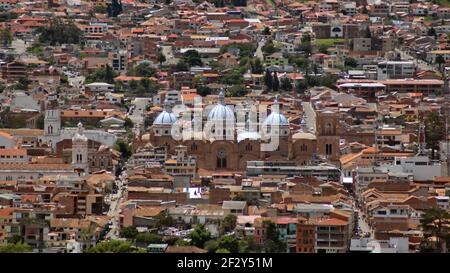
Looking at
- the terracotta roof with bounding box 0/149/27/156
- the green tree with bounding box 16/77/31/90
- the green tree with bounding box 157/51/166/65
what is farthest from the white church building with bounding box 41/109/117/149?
the green tree with bounding box 157/51/166/65

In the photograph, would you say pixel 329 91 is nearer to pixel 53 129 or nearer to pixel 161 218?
pixel 53 129

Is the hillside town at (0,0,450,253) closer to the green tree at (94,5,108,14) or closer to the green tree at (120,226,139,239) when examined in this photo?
the green tree at (120,226,139,239)

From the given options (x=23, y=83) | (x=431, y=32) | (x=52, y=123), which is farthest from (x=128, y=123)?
(x=431, y=32)

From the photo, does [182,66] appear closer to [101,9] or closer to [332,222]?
[101,9]

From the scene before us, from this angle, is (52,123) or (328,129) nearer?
(328,129)

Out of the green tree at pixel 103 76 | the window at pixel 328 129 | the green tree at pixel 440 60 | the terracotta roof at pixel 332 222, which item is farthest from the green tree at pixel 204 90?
the terracotta roof at pixel 332 222

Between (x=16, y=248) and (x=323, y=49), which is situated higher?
(x=16, y=248)
